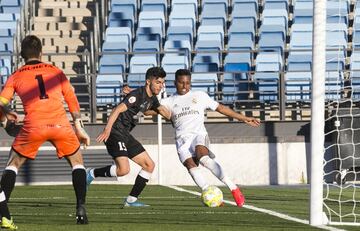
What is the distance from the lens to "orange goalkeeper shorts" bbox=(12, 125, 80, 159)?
1016cm

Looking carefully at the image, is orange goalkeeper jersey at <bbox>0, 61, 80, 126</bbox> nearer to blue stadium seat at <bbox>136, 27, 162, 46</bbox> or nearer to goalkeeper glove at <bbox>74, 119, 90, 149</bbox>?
goalkeeper glove at <bbox>74, 119, 90, 149</bbox>

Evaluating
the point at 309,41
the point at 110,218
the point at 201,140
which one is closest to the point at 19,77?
the point at 110,218

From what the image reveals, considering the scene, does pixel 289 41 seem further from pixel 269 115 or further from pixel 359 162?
pixel 359 162

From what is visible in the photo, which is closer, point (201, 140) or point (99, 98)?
point (201, 140)

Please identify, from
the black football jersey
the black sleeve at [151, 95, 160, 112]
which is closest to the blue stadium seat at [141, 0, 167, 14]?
the black football jersey

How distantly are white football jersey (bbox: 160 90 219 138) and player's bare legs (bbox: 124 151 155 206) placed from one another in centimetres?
57

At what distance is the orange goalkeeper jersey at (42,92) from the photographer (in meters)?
10.1

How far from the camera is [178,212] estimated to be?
12078 mm

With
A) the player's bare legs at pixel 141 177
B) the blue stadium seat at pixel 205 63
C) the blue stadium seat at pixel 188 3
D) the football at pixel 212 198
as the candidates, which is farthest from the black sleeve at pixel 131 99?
the blue stadium seat at pixel 188 3

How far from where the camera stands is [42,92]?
10.1m

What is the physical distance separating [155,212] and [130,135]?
2.08 metres

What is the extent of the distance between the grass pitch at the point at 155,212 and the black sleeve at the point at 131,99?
1.19 metres

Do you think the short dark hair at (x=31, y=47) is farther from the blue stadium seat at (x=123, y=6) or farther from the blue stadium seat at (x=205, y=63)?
the blue stadium seat at (x=123, y=6)

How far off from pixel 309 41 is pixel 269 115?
3530 mm
